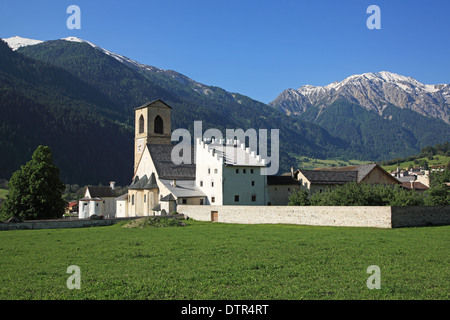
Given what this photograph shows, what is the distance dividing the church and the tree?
13121 mm

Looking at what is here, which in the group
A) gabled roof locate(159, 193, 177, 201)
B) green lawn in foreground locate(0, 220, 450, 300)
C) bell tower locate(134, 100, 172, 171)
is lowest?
green lawn in foreground locate(0, 220, 450, 300)

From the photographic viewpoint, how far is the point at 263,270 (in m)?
19.2

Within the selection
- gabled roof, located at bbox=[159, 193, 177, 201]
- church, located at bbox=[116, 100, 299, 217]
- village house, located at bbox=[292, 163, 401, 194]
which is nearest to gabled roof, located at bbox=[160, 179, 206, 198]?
church, located at bbox=[116, 100, 299, 217]

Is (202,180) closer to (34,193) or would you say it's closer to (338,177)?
(338,177)

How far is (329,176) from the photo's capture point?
222 ft

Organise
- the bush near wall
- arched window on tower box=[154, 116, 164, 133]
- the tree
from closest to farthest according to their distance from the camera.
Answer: the bush near wall
the tree
arched window on tower box=[154, 116, 164, 133]

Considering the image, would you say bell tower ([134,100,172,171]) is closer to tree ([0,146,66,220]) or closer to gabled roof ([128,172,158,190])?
gabled roof ([128,172,158,190])

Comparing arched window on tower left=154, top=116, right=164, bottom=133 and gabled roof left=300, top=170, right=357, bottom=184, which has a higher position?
arched window on tower left=154, top=116, right=164, bottom=133

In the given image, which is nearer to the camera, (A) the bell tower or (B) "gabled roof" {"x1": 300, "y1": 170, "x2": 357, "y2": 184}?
(B) "gabled roof" {"x1": 300, "y1": 170, "x2": 357, "y2": 184}

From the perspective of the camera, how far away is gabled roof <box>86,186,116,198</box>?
86.9 m

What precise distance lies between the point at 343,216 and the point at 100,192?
186ft

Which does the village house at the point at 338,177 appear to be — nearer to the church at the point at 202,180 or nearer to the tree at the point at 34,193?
the church at the point at 202,180
